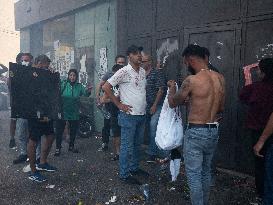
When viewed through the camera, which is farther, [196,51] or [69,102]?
[69,102]

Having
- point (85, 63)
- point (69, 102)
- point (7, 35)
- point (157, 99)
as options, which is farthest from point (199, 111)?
point (7, 35)

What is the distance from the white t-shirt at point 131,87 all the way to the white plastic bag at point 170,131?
604mm

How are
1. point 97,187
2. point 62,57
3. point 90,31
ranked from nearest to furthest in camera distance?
point 97,187 → point 90,31 → point 62,57

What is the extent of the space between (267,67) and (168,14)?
3727 mm

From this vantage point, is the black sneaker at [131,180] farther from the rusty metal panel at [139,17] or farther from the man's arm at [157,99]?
the rusty metal panel at [139,17]

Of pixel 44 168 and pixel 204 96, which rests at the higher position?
pixel 204 96

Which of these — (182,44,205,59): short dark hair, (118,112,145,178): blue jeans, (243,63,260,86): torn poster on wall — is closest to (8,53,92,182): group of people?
(118,112,145,178): blue jeans

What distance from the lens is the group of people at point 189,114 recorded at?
3.99 metres

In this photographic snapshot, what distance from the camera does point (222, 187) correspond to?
568 cm

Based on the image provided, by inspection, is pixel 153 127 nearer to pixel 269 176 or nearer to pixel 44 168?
pixel 44 168

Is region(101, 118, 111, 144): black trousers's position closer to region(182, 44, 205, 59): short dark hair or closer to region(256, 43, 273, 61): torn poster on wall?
region(256, 43, 273, 61): torn poster on wall

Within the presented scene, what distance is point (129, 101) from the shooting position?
18.7 ft

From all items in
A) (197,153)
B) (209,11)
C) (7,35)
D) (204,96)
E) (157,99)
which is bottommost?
(197,153)

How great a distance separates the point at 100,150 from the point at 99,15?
4.55m
